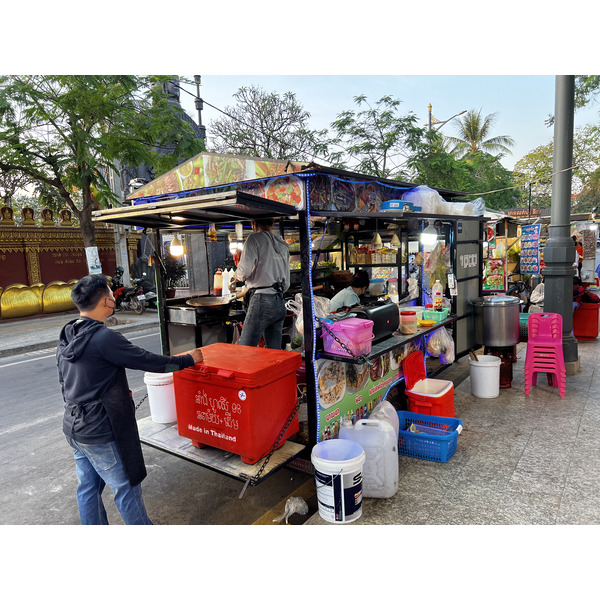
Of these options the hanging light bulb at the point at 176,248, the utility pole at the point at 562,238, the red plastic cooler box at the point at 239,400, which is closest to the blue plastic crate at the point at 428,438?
the red plastic cooler box at the point at 239,400

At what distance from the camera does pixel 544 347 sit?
5.80 metres

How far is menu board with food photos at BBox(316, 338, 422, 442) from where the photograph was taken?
386cm

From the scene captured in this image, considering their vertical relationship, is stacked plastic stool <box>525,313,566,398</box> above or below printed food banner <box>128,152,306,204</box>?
below

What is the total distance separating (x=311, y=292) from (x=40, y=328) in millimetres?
12144

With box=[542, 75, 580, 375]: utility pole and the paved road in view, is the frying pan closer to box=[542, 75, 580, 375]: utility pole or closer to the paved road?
the paved road

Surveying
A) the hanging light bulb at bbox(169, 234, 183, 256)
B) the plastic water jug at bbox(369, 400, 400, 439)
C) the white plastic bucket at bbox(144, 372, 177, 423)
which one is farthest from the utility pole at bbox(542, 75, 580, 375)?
the white plastic bucket at bbox(144, 372, 177, 423)

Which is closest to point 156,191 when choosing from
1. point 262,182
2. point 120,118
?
point 262,182

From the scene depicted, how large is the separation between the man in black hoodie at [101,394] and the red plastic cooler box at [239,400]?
2.10 feet

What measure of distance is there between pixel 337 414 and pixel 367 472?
66cm

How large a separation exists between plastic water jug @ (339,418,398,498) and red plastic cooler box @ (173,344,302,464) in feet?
2.27

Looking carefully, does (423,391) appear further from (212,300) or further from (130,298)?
(130,298)

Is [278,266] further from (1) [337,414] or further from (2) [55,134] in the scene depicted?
(2) [55,134]

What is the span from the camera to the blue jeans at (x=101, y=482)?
9.11ft

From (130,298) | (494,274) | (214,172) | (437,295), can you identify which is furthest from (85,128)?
(494,274)
